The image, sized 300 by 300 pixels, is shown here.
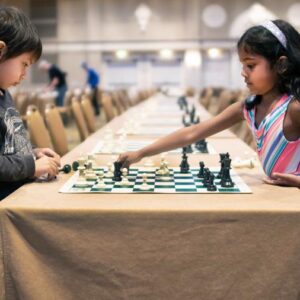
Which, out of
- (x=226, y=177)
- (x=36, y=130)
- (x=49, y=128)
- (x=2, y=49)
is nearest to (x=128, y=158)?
(x=226, y=177)

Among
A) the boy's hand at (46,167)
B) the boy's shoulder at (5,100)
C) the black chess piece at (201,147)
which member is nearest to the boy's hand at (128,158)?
the boy's hand at (46,167)

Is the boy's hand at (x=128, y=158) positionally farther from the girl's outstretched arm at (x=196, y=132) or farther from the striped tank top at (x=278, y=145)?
the striped tank top at (x=278, y=145)

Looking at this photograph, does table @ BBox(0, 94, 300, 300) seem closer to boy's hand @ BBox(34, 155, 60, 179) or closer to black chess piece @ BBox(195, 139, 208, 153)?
boy's hand @ BBox(34, 155, 60, 179)

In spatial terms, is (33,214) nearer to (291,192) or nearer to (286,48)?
(291,192)

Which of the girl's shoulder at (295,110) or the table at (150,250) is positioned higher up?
the girl's shoulder at (295,110)

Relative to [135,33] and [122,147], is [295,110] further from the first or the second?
[135,33]

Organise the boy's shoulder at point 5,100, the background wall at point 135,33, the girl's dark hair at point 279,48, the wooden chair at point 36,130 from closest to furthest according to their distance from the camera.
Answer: the girl's dark hair at point 279,48 → the boy's shoulder at point 5,100 → the wooden chair at point 36,130 → the background wall at point 135,33

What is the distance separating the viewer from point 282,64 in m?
1.76

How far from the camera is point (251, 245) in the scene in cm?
144

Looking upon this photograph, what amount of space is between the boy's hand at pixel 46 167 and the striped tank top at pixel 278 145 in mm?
740

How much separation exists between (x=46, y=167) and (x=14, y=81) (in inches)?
12.2

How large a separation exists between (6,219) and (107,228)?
29 centimetres

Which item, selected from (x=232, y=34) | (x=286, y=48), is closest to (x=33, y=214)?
(x=286, y=48)

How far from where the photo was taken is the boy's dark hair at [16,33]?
167 cm
